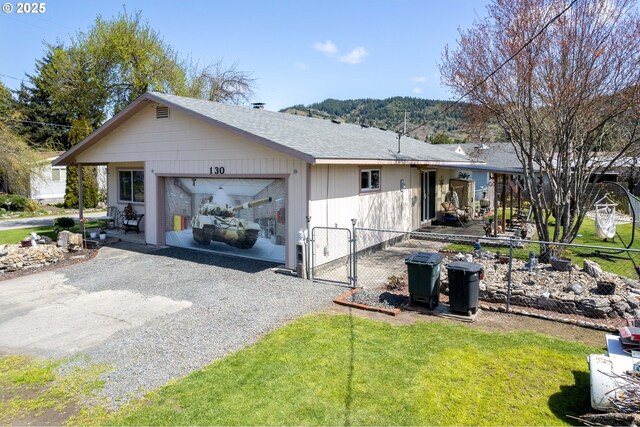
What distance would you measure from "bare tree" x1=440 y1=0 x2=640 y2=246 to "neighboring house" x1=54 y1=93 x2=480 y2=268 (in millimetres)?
3580

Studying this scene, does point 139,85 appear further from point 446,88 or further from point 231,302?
point 231,302

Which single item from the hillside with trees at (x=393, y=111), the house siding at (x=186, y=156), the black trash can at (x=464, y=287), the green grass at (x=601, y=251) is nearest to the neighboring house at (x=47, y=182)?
the house siding at (x=186, y=156)

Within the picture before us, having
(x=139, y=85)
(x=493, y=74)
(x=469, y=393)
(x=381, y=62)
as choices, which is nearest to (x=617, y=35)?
(x=493, y=74)

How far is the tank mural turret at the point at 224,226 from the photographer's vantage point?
11.4 metres

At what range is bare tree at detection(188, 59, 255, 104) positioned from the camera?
27328 mm

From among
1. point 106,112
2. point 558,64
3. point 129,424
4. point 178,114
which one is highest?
point 106,112

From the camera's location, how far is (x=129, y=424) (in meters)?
4.20

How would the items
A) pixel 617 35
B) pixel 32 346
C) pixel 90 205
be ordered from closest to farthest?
pixel 32 346 → pixel 617 35 → pixel 90 205

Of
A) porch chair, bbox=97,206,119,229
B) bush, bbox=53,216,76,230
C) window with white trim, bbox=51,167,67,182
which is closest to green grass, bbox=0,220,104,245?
bush, bbox=53,216,76,230

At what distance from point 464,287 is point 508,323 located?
0.91 meters

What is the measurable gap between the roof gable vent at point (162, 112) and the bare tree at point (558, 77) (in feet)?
28.8

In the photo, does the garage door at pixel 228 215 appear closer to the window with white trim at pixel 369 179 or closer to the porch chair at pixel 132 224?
the window with white trim at pixel 369 179

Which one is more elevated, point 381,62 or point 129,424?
point 381,62

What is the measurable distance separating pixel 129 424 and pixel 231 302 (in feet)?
12.8
